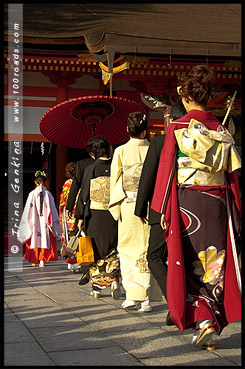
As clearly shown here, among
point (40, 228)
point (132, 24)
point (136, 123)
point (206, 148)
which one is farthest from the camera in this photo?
point (132, 24)

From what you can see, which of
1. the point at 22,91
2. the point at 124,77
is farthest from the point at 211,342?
the point at 22,91

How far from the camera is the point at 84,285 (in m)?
7.20

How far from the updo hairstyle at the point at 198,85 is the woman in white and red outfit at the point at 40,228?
19.4 feet

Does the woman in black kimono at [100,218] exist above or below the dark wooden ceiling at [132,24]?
below

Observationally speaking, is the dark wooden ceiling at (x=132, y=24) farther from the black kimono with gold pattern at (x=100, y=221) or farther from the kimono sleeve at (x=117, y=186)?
the kimono sleeve at (x=117, y=186)

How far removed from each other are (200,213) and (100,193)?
8.26 ft

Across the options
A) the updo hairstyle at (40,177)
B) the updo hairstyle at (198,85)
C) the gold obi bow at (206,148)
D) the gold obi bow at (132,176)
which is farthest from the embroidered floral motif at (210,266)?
the updo hairstyle at (40,177)

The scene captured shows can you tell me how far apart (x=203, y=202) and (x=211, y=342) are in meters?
0.93

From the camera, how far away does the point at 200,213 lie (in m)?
4.07

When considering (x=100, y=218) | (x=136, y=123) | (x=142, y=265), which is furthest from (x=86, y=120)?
(x=142, y=265)

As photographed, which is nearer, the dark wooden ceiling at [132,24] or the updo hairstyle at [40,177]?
the dark wooden ceiling at [132,24]

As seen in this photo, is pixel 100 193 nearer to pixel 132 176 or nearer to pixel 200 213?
pixel 132 176

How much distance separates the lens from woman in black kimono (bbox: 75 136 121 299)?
6.23m

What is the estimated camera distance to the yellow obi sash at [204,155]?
13.2ft
